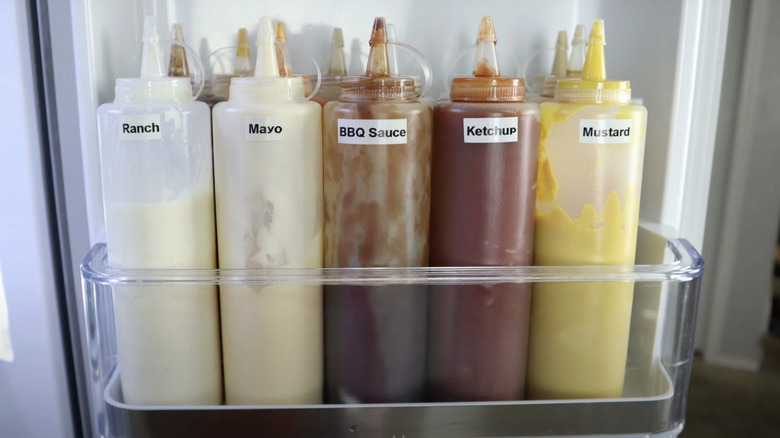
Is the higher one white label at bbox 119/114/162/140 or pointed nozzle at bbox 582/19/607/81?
pointed nozzle at bbox 582/19/607/81

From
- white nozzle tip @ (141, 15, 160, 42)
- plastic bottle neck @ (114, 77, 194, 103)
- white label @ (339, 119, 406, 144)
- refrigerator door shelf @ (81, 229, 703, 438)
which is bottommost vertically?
refrigerator door shelf @ (81, 229, 703, 438)

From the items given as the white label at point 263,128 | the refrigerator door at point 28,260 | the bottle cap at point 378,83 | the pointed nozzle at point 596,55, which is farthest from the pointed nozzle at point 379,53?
the refrigerator door at point 28,260

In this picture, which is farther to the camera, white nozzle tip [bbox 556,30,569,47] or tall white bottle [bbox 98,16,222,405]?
white nozzle tip [bbox 556,30,569,47]

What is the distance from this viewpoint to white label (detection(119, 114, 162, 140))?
575 mm

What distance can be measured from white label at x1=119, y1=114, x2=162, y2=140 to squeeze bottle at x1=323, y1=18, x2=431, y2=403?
0.51ft

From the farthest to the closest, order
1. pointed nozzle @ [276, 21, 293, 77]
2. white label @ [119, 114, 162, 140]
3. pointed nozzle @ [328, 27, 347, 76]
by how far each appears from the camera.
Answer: pointed nozzle @ [328, 27, 347, 76] < pointed nozzle @ [276, 21, 293, 77] < white label @ [119, 114, 162, 140]

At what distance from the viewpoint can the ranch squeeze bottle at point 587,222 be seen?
0.62 metres

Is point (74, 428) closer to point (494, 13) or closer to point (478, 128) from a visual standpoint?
point (478, 128)

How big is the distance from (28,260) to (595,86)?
2.04 feet

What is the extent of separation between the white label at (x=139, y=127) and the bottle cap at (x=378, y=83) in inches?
6.8

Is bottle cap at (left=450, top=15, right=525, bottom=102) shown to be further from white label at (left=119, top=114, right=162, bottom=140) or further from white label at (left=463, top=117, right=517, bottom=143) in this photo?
white label at (left=119, top=114, right=162, bottom=140)

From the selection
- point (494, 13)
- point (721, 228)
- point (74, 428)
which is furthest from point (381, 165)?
point (721, 228)

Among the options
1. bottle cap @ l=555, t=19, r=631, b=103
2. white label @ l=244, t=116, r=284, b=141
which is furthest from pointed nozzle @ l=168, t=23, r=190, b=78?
bottle cap @ l=555, t=19, r=631, b=103

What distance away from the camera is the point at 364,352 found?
629mm
